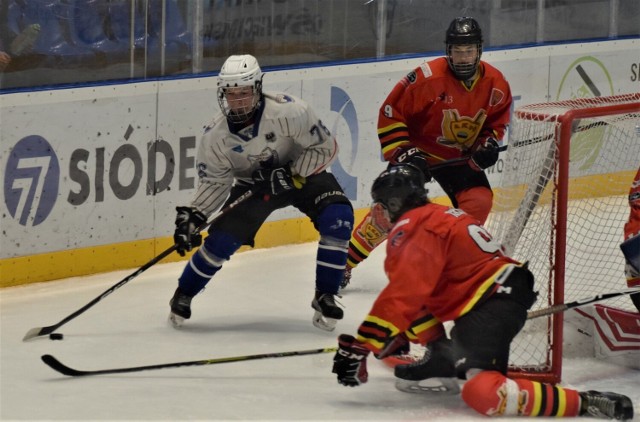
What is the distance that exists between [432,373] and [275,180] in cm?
108

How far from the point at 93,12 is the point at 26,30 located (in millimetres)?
331

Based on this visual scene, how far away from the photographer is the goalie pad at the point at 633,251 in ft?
14.4

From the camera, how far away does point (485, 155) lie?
5.00 m

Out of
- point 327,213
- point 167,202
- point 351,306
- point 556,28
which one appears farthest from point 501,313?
point 556,28

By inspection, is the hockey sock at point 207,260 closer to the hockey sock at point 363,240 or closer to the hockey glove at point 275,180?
the hockey glove at point 275,180

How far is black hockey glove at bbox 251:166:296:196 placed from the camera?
4.75m

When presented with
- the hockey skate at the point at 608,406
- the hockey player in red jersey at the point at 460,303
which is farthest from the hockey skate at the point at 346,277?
the hockey skate at the point at 608,406

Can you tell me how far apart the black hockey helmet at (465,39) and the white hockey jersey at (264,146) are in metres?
0.61

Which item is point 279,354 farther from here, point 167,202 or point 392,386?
point 167,202

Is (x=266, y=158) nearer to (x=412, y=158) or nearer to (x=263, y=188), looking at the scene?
(x=263, y=188)

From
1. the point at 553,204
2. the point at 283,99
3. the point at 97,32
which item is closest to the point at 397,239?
the point at 553,204

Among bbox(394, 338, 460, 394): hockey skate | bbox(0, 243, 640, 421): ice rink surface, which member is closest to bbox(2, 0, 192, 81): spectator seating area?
bbox(0, 243, 640, 421): ice rink surface

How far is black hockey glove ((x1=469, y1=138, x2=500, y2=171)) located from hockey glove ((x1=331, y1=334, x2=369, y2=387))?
1466 millimetres

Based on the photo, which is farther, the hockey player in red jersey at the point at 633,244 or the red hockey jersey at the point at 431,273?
the hockey player in red jersey at the point at 633,244
